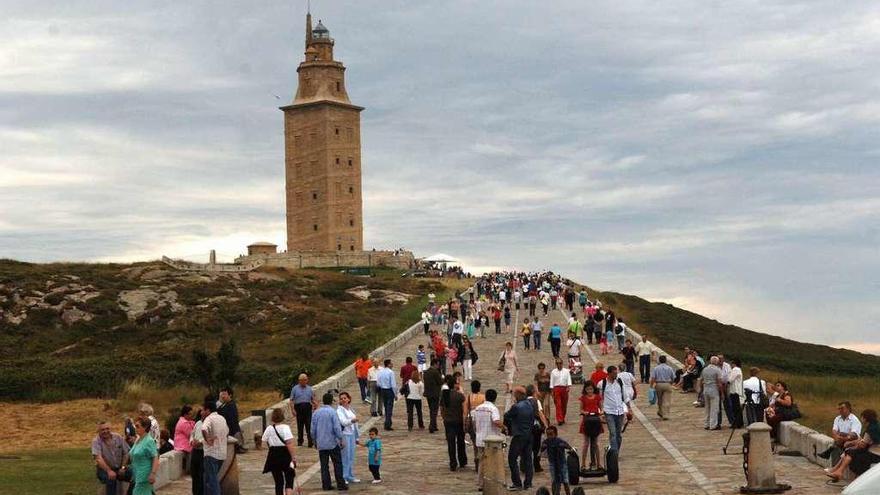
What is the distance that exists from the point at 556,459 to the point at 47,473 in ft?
37.1

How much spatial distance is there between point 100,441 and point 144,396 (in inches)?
1092

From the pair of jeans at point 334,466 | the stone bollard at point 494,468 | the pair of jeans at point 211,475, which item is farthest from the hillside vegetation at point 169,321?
the pair of jeans at point 211,475

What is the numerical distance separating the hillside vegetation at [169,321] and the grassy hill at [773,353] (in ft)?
39.9

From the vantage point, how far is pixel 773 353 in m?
72.1

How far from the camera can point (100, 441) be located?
1617 centimetres

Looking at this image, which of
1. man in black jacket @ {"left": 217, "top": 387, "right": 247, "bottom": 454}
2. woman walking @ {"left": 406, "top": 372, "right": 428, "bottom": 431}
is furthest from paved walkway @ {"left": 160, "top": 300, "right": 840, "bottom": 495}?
man in black jacket @ {"left": 217, "top": 387, "right": 247, "bottom": 454}

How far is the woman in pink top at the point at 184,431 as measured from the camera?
19.1 metres

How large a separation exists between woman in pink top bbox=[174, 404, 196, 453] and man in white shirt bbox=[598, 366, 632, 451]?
254 inches

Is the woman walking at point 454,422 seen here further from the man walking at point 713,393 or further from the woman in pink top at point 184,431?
the man walking at point 713,393

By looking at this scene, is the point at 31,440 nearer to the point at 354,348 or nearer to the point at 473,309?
the point at 354,348

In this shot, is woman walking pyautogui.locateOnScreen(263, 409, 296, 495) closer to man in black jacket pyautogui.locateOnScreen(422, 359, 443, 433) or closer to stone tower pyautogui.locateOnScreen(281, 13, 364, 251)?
man in black jacket pyautogui.locateOnScreen(422, 359, 443, 433)

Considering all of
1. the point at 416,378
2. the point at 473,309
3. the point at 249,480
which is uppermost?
the point at 473,309

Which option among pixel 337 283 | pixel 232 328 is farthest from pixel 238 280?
pixel 232 328

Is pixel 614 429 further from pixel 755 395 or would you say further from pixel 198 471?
pixel 198 471
